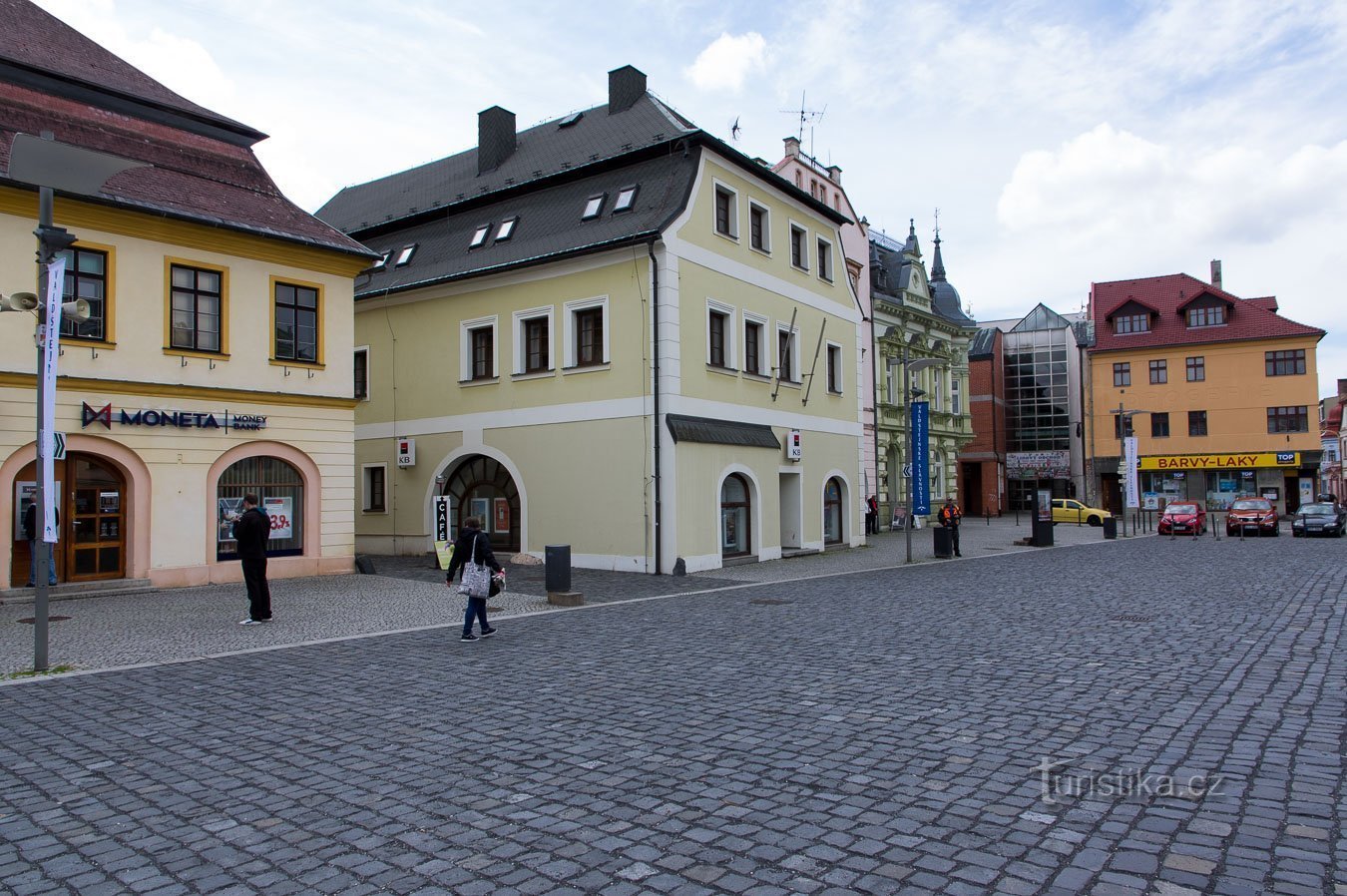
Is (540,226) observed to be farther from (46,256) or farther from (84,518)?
(46,256)

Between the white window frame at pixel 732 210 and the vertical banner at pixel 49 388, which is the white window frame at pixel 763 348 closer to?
the white window frame at pixel 732 210

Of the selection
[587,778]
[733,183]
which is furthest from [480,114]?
[587,778]

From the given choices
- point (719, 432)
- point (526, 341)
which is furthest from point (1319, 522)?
point (526, 341)

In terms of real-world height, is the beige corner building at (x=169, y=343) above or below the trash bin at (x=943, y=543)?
above

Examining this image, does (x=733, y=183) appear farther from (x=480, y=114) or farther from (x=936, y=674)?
(x=936, y=674)

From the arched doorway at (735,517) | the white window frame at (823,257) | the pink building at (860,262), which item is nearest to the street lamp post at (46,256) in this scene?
the arched doorway at (735,517)

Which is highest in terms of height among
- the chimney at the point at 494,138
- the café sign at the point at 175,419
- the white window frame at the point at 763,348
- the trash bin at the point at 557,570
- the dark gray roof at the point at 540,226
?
the chimney at the point at 494,138

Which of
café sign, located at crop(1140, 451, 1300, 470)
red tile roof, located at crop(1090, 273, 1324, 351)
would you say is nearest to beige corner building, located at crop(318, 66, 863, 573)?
café sign, located at crop(1140, 451, 1300, 470)

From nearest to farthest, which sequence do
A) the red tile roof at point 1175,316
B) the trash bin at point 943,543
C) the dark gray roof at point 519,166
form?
the dark gray roof at point 519,166 → the trash bin at point 943,543 → the red tile roof at point 1175,316

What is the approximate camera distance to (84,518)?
17609 millimetres

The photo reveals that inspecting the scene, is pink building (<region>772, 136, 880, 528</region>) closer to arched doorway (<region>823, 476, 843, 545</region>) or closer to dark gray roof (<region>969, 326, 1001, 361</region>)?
arched doorway (<region>823, 476, 843, 545</region>)

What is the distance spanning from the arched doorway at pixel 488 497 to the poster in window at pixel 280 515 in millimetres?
4673

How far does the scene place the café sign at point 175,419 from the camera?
57.3 ft

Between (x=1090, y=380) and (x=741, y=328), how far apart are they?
141 ft
